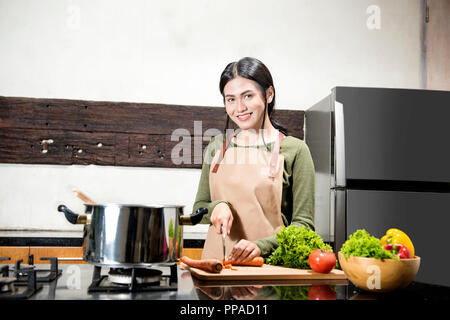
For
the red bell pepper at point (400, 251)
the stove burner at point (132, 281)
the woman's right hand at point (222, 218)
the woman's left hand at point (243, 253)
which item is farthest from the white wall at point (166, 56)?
the red bell pepper at point (400, 251)

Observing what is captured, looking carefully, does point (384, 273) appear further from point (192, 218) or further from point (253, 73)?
point (253, 73)

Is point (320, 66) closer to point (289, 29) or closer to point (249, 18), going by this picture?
point (289, 29)

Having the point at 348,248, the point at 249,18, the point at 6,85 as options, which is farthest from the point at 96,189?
the point at 348,248

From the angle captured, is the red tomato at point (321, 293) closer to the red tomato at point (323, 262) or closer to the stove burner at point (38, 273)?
the red tomato at point (323, 262)

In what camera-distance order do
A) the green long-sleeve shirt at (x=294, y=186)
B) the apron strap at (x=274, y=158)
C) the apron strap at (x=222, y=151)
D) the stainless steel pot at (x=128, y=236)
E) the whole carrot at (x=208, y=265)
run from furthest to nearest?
the apron strap at (x=222, y=151)
the apron strap at (x=274, y=158)
the green long-sleeve shirt at (x=294, y=186)
the whole carrot at (x=208, y=265)
the stainless steel pot at (x=128, y=236)

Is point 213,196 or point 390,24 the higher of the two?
point 390,24

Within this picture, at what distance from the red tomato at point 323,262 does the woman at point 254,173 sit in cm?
59

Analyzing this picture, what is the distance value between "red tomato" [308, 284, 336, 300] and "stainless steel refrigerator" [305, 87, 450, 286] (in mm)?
1267

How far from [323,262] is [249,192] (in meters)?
0.82

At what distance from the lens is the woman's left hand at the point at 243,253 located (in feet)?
4.36

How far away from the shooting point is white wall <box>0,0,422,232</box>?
8.59ft

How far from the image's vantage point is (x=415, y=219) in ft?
7.51
